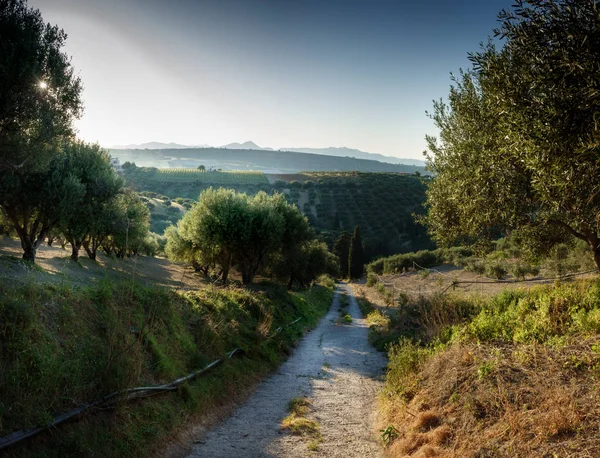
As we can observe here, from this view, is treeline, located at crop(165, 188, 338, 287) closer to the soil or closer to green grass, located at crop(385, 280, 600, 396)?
the soil

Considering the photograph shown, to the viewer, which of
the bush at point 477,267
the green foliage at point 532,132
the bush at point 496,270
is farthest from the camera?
the bush at point 477,267

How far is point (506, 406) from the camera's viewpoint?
699 cm

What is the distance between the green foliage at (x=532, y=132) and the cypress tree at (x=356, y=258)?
73.6 m

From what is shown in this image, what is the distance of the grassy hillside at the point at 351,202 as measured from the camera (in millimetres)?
114625

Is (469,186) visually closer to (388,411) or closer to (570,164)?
(570,164)

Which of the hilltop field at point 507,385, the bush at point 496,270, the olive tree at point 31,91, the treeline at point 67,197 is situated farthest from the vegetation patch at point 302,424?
the bush at point 496,270

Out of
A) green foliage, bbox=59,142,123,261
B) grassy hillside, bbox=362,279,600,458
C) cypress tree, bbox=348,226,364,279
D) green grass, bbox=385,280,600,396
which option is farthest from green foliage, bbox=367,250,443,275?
grassy hillside, bbox=362,279,600,458

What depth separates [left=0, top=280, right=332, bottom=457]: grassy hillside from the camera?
6742mm

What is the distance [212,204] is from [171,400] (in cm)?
2280

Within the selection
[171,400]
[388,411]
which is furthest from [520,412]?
[171,400]

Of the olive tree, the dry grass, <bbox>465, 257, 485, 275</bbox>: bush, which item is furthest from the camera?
<bbox>465, 257, 485, 275</bbox>: bush

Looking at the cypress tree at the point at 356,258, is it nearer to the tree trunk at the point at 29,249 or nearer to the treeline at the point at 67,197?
the treeline at the point at 67,197

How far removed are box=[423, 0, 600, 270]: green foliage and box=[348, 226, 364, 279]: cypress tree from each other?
73.6 m

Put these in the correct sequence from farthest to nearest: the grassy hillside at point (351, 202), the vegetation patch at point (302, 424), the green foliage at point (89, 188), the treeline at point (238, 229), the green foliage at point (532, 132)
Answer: the grassy hillside at point (351, 202), the treeline at point (238, 229), the green foliage at point (89, 188), the vegetation patch at point (302, 424), the green foliage at point (532, 132)
